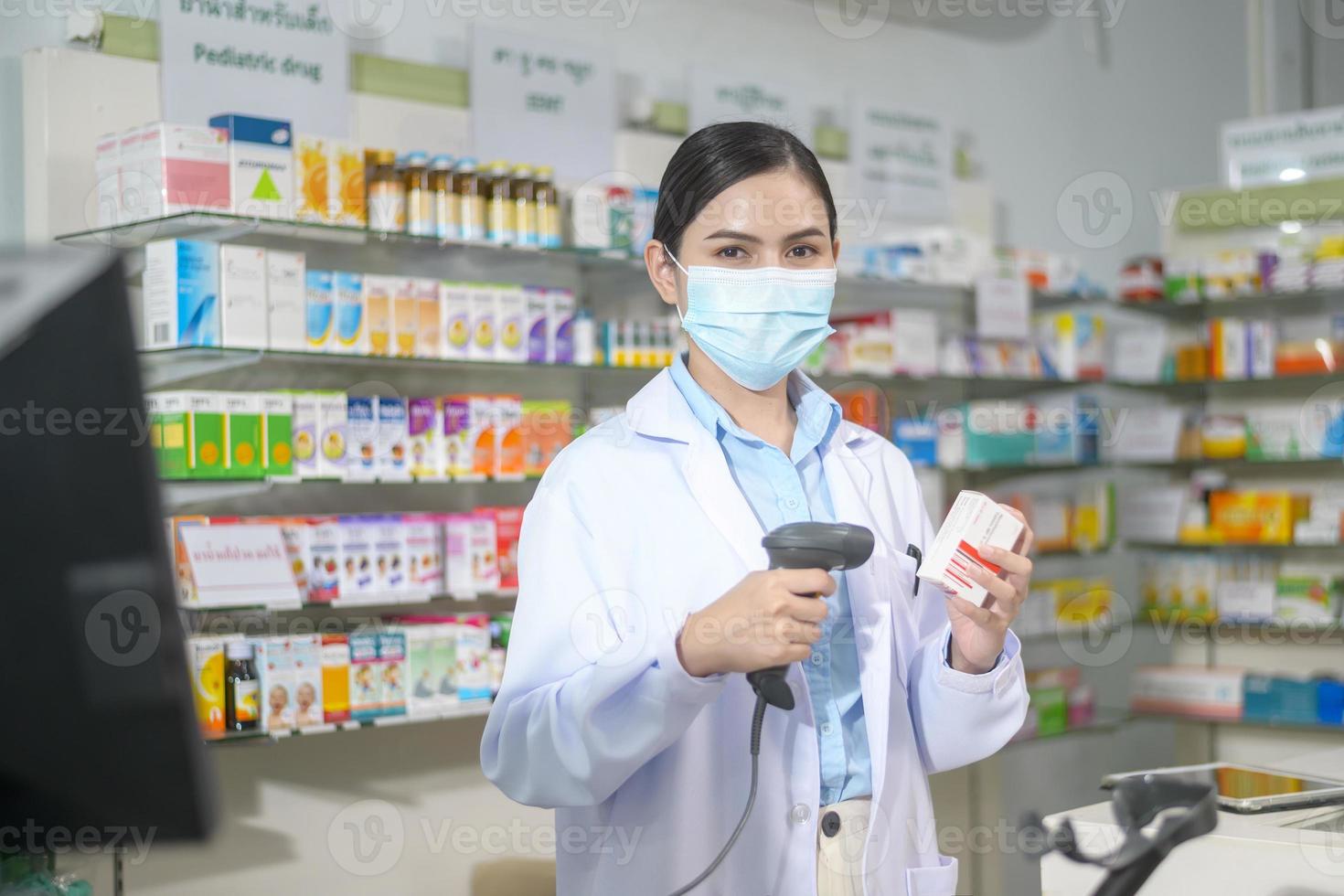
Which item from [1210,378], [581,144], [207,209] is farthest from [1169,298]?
[207,209]

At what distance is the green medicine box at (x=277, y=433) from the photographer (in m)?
3.57

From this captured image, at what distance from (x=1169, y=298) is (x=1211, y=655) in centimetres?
157

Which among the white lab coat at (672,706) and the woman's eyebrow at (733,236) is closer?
the white lab coat at (672,706)

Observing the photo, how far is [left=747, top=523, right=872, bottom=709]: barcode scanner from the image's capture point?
159cm

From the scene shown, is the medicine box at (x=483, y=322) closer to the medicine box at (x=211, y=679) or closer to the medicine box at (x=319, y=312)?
the medicine box at (x=319, y=312)

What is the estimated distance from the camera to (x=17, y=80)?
3.66 m

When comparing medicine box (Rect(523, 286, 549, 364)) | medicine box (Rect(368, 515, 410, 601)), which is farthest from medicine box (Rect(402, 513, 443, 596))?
medicine box (Rect(523, 286, 549, 364))

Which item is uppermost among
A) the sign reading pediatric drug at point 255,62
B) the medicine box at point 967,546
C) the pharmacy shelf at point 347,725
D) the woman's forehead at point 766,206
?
the sign reading pediatric drug at point 255,62

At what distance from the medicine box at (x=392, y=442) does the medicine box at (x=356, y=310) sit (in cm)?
16

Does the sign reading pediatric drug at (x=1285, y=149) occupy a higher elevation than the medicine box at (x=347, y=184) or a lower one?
higher

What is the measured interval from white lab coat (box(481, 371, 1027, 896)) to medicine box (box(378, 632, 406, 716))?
1.92 meters

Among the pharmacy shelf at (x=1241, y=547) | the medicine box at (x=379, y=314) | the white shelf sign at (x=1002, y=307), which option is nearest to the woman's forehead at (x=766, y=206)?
the medicine box at (x=379, y=314)

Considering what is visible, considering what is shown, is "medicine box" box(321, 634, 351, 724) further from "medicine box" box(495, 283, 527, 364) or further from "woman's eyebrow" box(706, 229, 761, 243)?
"woman's eyebrow" box(706, 229, 761, 243)

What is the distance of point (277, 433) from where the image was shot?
3596 millimetres
